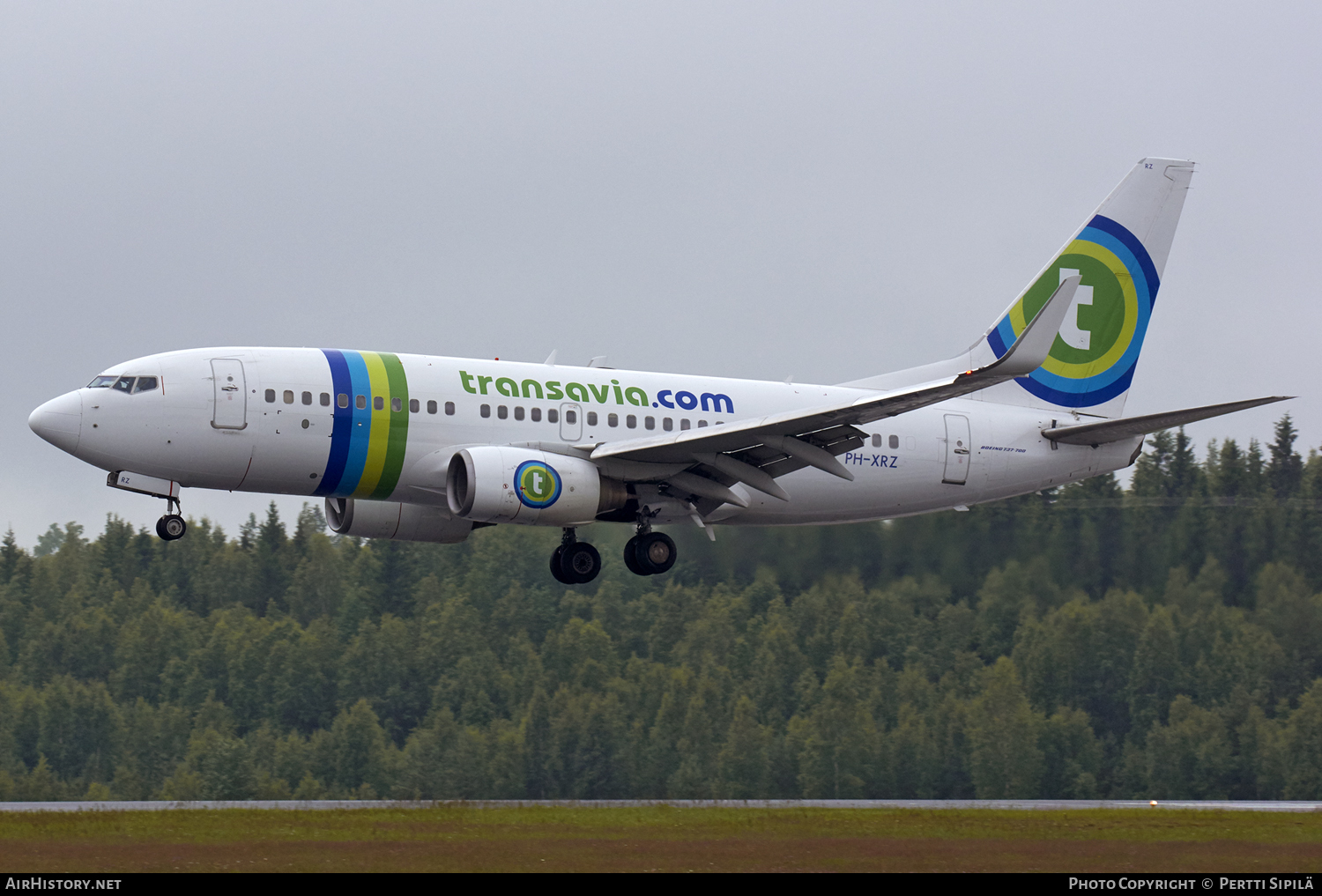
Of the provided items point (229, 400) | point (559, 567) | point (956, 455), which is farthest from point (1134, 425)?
point (229, 400)

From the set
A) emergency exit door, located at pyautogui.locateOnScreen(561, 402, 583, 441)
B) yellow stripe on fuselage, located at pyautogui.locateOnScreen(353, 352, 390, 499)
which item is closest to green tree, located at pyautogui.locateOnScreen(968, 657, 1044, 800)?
emergency exit door, located at pyautogui.locateOnScreen(561, 402, 583, 441)

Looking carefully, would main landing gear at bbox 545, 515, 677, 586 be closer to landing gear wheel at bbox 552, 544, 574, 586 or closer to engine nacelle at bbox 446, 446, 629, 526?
landing gear wheel at bbox 552, 544, 574, 586

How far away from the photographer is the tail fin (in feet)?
137

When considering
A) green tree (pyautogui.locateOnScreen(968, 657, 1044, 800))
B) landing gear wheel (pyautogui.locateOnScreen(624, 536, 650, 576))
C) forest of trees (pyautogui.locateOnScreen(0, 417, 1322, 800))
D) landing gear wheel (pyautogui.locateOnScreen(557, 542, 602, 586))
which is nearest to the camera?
landing gear wheel (pyautogui.locateOnScreen(624, 536, 650, 576))

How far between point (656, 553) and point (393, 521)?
6383 mm

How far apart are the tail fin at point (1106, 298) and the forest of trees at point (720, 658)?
7.02 metres

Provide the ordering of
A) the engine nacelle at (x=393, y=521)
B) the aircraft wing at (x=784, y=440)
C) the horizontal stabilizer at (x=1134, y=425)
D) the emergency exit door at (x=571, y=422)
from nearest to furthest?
the aircraft wing at (x=784, y=440), the horizontal stabilizer at (x=1134, y=425), the emergency exit door at (x=571, y=422), the engine nacelle at (x=393, y=521)

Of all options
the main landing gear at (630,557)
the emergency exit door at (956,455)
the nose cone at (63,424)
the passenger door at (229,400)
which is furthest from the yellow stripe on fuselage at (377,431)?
the emergency exit door at (956,455)

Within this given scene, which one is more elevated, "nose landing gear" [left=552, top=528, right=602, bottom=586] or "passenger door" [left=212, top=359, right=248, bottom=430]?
"passenger door" [left=212, top=359, right=248, bottom=430]
